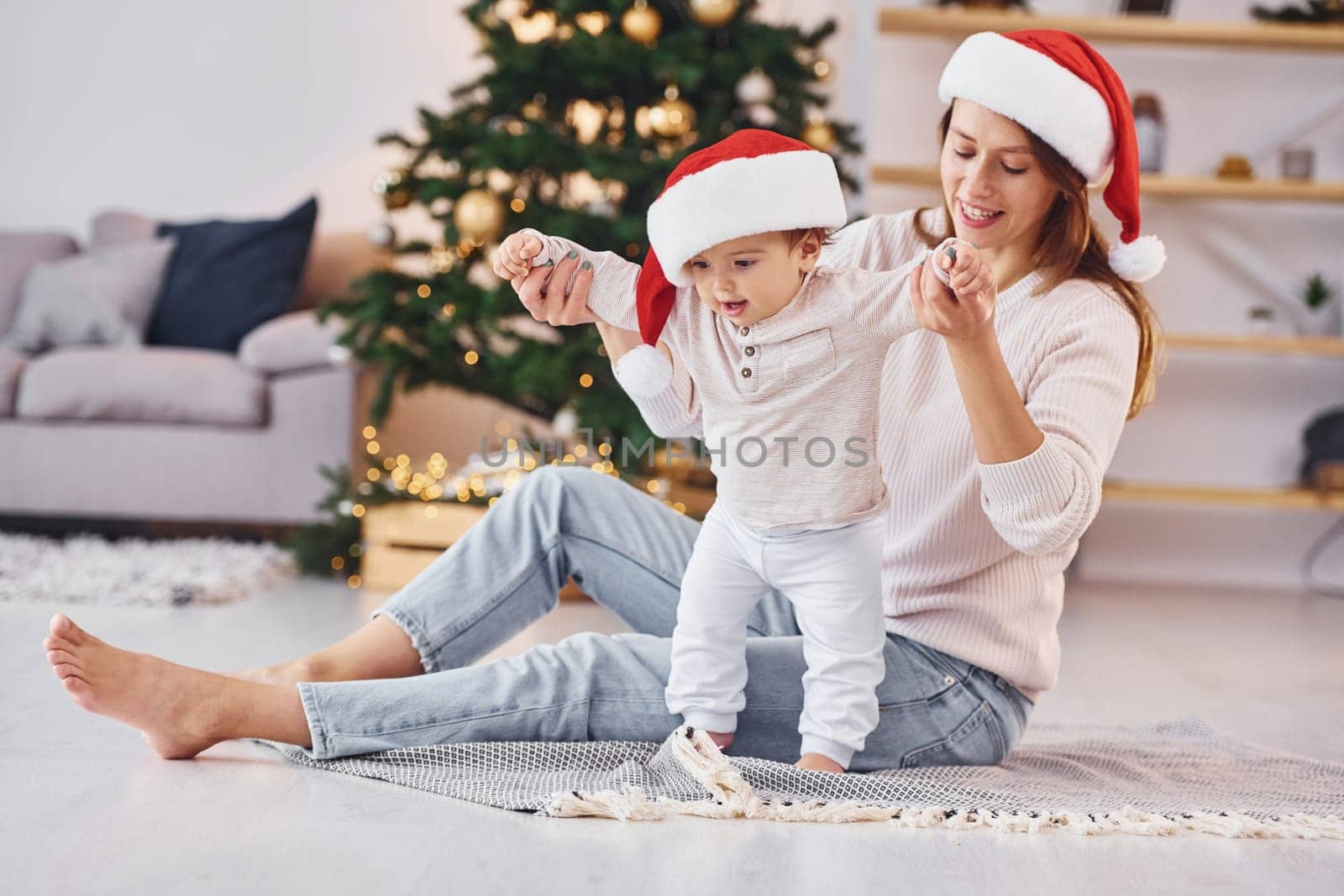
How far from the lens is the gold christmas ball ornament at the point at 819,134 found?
9.91 feet

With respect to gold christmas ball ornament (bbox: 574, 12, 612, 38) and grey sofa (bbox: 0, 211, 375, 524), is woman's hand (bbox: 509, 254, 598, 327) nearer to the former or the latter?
gold christmas ball ornament (bbox: 574, 12, 612, 38)

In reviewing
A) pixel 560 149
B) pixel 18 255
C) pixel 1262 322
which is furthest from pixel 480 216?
pixel 1262 322

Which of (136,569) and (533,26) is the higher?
(533,26)

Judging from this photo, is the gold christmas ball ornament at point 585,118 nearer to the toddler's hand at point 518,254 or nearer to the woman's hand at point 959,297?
the toddler's hand at point 518,254

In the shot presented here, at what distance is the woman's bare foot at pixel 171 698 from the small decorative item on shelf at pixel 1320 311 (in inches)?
130

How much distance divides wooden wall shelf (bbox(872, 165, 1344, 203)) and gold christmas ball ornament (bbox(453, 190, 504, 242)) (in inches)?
46.7

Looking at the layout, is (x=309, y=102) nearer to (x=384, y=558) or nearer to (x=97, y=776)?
(x=384, y=558)

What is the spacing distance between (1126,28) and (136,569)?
116 inches

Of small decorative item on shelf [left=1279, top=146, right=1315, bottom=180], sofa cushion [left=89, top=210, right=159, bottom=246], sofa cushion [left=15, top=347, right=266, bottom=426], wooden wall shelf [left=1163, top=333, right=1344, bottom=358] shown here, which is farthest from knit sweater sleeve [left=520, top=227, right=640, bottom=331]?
sofa cushion [left=89, top=210, right=159, bottom=246]

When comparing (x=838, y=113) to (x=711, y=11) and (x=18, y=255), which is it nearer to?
(x=711, y=11)

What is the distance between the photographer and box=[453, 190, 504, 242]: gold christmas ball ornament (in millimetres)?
2875

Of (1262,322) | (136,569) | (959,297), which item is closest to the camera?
(959,297)

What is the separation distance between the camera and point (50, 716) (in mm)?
1605

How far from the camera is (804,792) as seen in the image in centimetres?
125
